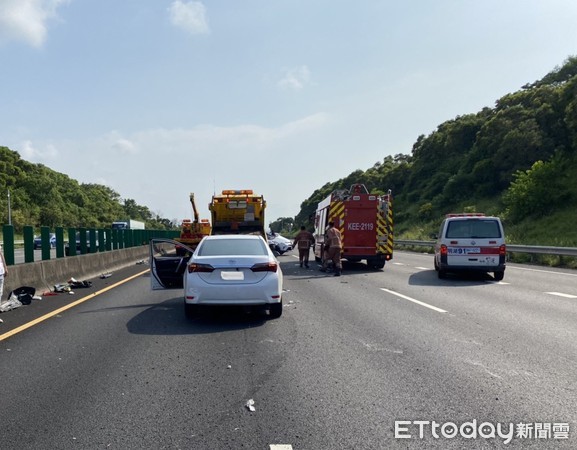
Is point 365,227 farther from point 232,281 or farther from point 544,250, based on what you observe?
point 232,281

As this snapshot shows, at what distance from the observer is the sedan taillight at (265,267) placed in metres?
8.66

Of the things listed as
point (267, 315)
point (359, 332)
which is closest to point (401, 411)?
point (359, 332)

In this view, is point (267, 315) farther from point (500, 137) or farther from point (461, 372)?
point (500, 137)

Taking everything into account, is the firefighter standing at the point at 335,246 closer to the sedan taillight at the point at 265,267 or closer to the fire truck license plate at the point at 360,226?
the fire truck license plate at the point at 360,226

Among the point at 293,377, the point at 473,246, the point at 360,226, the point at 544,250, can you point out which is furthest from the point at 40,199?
the point at 293,377

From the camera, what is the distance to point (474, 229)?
50.3 feet

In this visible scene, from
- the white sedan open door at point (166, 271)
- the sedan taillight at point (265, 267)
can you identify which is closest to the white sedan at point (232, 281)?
the sedan taillight at point (265, 267)

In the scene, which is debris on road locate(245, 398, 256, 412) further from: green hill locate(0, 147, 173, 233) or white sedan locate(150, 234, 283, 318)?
green hill locate(0, 147, 173, 233)

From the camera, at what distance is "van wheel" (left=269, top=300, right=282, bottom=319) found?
29.4ft

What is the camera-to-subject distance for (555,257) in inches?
823

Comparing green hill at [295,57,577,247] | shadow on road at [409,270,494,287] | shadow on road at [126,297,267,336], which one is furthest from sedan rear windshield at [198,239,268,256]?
green hill at [295,57,577,247]

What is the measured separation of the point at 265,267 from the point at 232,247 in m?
0.90

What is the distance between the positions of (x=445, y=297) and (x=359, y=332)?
442cm

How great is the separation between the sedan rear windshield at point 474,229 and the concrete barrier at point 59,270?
10.6 metres
